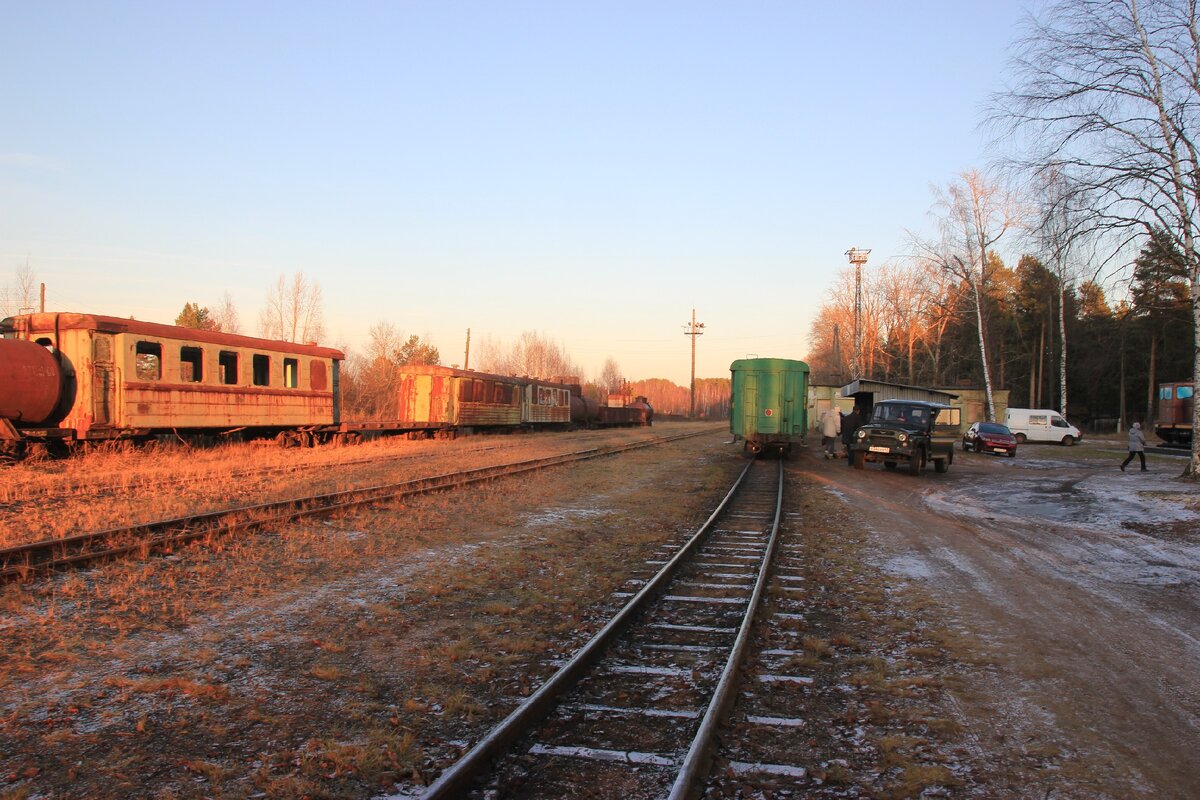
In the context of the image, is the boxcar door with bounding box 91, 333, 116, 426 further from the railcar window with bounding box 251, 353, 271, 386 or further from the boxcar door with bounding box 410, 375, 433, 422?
the boxcar door with bounding box 410, 375, 433, 422

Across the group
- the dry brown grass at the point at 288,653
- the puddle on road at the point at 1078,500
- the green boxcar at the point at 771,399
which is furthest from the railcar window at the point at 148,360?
the puddle on road at the point at 1078,500

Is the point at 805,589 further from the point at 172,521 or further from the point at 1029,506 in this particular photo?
the point at 1029,506

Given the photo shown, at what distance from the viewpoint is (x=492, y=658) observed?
5.11m

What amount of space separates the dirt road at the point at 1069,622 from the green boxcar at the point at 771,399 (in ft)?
23.4

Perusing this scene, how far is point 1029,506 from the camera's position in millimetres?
14562

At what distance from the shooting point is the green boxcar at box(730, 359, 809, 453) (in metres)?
22.7

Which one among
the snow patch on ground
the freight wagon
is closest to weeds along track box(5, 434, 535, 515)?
the snow patch on ground

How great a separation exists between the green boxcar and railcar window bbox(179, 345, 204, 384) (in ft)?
47.6

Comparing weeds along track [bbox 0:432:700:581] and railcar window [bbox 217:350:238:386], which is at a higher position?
railcar window [bbox 217:350:238:386]

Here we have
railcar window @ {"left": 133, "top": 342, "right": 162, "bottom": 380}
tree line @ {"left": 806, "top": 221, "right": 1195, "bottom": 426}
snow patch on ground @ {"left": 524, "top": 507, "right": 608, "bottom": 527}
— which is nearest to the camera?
snow patch on ground @ {"left": 524, "top": 507, "right": 608, "bottom": 527}

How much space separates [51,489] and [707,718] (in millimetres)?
12557

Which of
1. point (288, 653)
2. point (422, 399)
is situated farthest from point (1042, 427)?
point (288, 653)

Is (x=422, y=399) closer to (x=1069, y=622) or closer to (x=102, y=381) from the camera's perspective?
(x=102, y=381)

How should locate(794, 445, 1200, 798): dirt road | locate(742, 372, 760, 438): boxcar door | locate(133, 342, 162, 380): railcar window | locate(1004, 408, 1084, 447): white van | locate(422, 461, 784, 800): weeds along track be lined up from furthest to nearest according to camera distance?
locate(1004, 408, 1084, 447): white van, locate(742, 372, 760, 438): boxcar door, locate(133, 342, 162, 380): railcar window, locate(794, 445, 1200, 798): dirt road, locate(422, 461, 784, 800): weeds along track
